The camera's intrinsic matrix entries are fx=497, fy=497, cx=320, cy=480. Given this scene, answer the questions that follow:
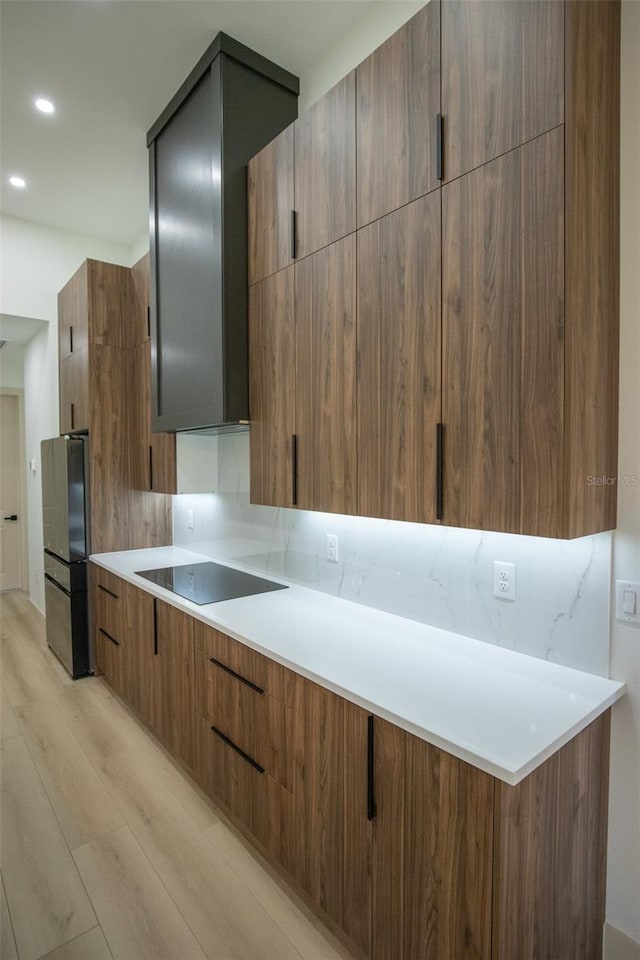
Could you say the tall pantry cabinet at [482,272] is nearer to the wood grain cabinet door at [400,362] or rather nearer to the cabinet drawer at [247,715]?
the wood grain cabinet door at [400,362]

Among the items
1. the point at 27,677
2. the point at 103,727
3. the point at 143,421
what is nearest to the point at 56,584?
the point at 27,677

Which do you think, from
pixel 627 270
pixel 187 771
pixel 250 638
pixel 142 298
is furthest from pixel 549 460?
pixel 142 298

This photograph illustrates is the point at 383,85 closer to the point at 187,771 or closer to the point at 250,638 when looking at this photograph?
the point at 250,638

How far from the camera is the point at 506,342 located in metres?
1.22

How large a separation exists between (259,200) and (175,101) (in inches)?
36.3

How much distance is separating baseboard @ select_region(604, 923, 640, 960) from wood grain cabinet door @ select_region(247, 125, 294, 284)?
2322mm

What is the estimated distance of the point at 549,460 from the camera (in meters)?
1.16

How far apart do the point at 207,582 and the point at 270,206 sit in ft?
5.72

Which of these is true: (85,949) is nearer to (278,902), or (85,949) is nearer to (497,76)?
(278,902)

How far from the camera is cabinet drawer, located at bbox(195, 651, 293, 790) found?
5.22 ft

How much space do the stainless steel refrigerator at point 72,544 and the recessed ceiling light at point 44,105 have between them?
1808 millimetres

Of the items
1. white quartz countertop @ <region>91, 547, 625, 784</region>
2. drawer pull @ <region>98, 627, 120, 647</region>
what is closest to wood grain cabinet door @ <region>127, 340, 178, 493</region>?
drawer pull @ <region>98, 627, 120, 647</region>

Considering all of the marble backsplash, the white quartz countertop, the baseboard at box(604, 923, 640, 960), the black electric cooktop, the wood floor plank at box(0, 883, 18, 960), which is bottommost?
the wood floor plank at box(0, 883, 18, 960)

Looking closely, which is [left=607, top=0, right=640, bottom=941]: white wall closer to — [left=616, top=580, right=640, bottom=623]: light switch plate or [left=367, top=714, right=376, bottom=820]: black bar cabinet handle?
[left=616, top=580, right=640, bottom=623]: light switch plate
